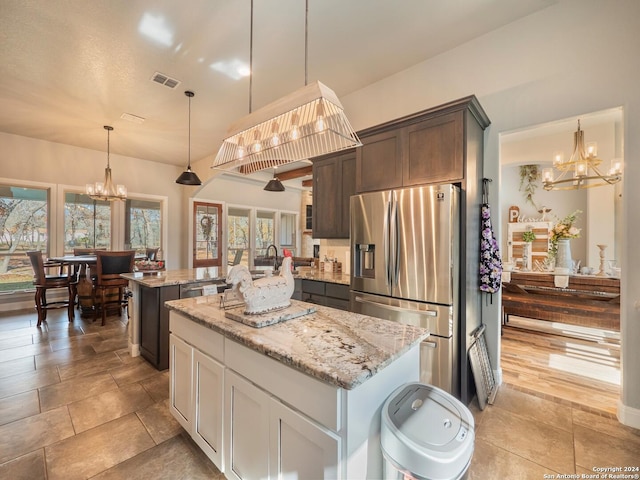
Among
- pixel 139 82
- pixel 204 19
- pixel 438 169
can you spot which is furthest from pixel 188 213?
pixel 438 169

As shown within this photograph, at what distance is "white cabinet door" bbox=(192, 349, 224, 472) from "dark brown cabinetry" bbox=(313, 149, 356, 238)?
2.20 m

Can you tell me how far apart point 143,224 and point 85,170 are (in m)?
1.47

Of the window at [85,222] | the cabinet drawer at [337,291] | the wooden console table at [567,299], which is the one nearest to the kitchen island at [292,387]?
the cabinet drawer at [337,291]

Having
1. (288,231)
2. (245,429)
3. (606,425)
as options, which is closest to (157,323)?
(245,429)

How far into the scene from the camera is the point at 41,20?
235 cm

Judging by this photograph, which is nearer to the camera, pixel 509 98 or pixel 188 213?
pixel 509 98

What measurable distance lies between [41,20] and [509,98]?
161 inches

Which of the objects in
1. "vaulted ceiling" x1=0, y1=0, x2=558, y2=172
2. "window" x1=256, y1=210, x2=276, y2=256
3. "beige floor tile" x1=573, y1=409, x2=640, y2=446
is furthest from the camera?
"window" x1=256, y1=210, x2=276, y2=256

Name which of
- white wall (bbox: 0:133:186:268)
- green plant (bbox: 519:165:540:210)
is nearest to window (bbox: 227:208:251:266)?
white wall (bbox: 0:133:186:268)

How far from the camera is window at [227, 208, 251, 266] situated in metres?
7.62

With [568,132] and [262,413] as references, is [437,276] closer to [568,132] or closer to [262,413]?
[262,413]

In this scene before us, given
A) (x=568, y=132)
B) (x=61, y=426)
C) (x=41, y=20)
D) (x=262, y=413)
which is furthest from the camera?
(x=568, y=132)

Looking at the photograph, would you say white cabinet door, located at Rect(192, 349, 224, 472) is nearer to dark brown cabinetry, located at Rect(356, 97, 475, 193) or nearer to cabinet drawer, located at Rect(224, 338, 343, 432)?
cabinet drawer, located at Rect(224, 338, 343, 432)

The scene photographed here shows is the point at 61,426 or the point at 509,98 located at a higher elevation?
the point at 509,98
